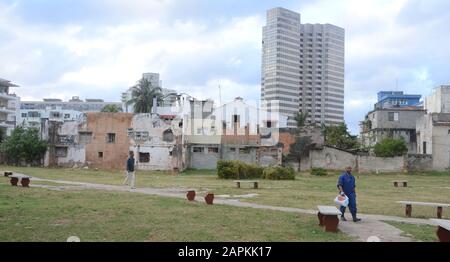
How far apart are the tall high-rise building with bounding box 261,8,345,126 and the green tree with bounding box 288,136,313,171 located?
194ft

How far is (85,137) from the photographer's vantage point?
5184cm

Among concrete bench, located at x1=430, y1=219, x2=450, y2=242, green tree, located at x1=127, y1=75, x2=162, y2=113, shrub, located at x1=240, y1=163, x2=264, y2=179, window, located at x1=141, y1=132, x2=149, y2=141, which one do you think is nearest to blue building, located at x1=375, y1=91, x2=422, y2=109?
green tree, located at x1=127, y1=75, x2=162, y2=113

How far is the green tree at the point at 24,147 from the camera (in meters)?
51.3

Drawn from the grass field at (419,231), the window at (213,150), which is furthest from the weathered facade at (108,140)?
the grass field at (419,231)

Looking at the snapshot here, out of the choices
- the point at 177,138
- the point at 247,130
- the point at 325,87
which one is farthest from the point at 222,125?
the point at 325,87

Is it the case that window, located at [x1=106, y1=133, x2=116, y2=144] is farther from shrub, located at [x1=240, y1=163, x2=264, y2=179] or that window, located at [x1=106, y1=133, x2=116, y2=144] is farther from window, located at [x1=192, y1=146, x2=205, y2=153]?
shrub, located at [x1=240, y1=163, x2=264, y2=179]

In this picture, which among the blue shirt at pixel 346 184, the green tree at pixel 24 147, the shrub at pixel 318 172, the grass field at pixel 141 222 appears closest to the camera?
the grass field at pixel 141 222

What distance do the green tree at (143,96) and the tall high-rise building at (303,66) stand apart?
153ft

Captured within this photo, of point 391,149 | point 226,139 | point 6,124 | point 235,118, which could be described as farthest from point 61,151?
point 6,124

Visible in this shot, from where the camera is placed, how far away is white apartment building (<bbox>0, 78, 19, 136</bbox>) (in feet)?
268

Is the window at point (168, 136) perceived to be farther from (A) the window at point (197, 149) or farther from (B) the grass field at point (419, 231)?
(B) the grass field at point (419, 231)

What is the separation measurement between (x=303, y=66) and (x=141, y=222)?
116 m

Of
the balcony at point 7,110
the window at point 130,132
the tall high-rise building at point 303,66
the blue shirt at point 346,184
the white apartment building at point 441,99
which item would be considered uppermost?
the tall high-rise building at point 303,66
